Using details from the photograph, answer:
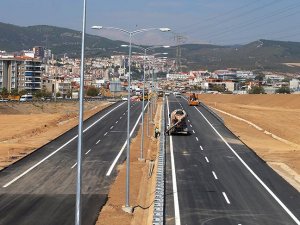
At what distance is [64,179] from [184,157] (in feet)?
39.3

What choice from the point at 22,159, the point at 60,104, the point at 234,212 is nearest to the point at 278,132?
the point at 22,159

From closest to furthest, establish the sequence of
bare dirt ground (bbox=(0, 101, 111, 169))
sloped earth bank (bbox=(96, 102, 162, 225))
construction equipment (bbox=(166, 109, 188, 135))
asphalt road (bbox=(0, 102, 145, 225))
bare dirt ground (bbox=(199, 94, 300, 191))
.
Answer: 1. sloped earth bank (bbox=(96, 102, 162, 225))
2. asphalt road (bbox=(0, 102, 145, 225))
3. bare dirt ground (bbox=(199, 94, 300, 191))
4. bare dirt ground (bbox=(0, 101, 111, 169))
5. construction equipment (bbox=(166, 109, 188, 135))

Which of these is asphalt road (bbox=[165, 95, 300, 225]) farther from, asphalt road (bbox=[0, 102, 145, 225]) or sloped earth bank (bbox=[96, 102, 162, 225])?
asphalt road (bbox=[0, 102, 145, 225])

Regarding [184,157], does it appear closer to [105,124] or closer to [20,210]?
[20,210]

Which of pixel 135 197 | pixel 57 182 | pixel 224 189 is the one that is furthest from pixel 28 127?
pixel 224 189

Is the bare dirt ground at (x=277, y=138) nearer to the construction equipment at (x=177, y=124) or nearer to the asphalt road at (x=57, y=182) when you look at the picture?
the construction equipment at (x=177, y=124)

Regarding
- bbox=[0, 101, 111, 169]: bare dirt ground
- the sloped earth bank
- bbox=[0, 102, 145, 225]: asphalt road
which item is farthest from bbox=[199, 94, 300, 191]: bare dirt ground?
bbox=[0, 101, 111, 169]: bare dirt ground

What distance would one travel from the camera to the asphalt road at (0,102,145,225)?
28.2 m

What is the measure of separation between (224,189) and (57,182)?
11.7 m

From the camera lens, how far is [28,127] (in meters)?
82.0

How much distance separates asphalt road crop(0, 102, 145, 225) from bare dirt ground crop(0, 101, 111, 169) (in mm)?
1581

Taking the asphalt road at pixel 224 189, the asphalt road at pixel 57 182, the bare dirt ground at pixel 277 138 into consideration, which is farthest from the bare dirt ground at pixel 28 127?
the bare dirt ground at pixel 277 138

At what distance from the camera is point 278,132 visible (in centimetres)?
7456

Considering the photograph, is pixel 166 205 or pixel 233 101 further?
pixel 233 101
